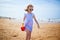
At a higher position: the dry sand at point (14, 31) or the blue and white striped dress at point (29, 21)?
the blue and white striped dress at point (29, 21)

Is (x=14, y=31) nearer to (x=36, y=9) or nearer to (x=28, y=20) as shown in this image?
(x=28, y=20)

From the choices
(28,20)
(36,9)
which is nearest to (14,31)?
(28,20)

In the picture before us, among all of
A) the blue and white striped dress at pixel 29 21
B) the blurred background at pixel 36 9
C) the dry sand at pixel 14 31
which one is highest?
the blurred background at pixel 36 9

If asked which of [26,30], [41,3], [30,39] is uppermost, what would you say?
[41,3]

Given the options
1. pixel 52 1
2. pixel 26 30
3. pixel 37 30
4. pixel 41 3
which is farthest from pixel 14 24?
pixel 52 1

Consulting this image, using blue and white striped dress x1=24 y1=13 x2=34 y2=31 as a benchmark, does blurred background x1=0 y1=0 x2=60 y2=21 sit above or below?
→ above

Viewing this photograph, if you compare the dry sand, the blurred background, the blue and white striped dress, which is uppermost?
the blurred background

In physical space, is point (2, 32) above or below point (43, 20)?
below

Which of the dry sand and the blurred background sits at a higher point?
the blurred background

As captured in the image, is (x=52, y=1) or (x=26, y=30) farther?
(x=52, y=1)

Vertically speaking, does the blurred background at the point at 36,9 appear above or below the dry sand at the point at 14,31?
above

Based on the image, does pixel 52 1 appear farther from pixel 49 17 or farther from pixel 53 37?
pixel 53 37

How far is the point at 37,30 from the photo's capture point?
1988 mm

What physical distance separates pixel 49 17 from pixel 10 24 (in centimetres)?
56
